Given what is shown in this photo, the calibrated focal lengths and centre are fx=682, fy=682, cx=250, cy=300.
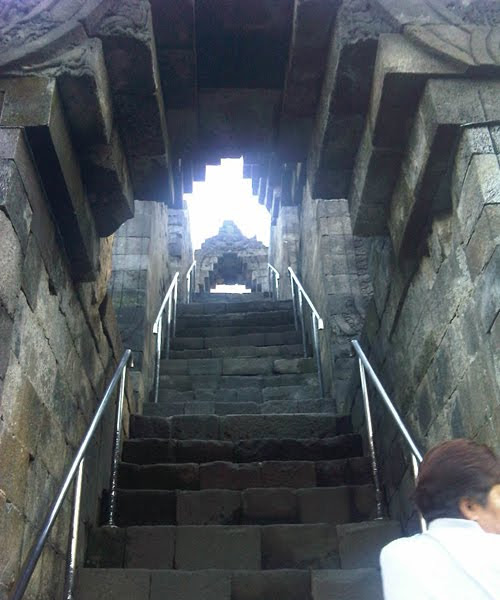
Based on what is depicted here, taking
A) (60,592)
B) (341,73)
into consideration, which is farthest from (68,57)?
(60,592)

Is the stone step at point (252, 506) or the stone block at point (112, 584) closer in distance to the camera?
the stone block at point (112, 584)

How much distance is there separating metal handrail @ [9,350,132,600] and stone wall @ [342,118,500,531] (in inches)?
65.6

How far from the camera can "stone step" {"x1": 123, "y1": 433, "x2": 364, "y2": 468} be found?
4.71 metres

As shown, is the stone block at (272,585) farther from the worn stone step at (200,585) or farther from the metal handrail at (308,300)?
the metal handrail at (308,300)

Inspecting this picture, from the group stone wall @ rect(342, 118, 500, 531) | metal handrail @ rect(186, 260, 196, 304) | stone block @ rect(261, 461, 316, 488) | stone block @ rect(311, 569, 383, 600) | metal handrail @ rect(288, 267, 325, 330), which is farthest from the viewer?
metal handrail @ rect(186, 260, 196, 304)

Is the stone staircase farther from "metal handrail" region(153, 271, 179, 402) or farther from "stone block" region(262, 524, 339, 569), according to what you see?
"metal handrail" region(153, 271, 179, 402)

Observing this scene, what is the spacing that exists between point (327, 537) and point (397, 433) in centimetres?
78

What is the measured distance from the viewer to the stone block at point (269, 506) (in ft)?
12.9

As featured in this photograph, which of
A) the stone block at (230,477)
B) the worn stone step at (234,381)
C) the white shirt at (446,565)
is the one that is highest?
the worn stone step at (234,381)

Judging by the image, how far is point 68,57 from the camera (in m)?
2.83

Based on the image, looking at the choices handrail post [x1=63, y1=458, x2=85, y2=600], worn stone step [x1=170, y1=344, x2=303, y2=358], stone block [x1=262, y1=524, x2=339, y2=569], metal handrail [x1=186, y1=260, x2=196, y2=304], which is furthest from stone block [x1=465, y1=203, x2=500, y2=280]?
metal handrail [x1=186, y1=260, x2=196, y2=304]

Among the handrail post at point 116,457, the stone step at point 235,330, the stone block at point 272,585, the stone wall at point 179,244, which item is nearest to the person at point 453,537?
the stone block at point 272,585

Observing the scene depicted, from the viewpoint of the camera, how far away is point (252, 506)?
13.0 ft

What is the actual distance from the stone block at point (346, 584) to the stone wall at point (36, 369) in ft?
3.88
